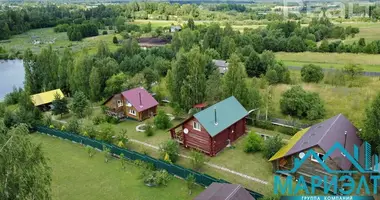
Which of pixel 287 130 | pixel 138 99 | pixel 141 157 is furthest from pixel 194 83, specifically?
pixel 141 157

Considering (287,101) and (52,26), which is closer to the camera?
(287,101)

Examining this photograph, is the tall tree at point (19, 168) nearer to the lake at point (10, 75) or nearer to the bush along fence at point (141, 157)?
the bush along fence at point (141, 157)

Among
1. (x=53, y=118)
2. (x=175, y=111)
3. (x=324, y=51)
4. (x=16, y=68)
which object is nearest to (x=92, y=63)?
(x=53, y=118)

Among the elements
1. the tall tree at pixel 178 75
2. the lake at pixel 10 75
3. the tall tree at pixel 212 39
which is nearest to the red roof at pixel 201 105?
the tall tree at pixel 178 75

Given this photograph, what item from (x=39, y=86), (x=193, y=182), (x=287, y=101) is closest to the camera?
(x=193, y=182)

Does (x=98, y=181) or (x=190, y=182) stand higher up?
(x=190, y=182)

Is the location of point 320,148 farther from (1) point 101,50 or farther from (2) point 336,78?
(1) point 101,50

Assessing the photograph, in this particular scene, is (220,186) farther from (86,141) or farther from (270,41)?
(270,41)
